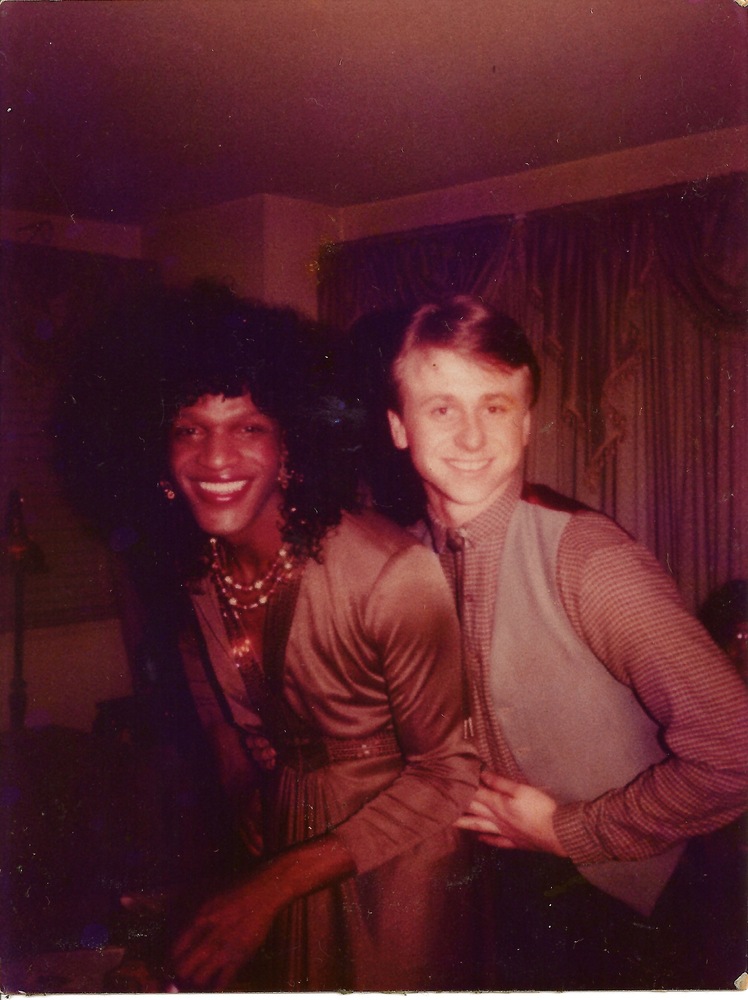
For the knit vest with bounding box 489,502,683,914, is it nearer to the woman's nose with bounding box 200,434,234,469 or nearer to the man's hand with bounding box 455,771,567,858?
the man's hand with bounding box 455,771,567,858

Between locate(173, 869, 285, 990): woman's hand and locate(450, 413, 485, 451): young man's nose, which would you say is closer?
locate(450, 413, 485, 451): young man's nose

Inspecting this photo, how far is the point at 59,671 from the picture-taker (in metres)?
1.66

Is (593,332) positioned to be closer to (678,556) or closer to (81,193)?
(678,556)

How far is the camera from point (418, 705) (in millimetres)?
1558

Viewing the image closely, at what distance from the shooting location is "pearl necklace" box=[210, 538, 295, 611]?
1604 mm

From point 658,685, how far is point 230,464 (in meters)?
0.89

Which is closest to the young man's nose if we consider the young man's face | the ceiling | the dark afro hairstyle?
the young man's face

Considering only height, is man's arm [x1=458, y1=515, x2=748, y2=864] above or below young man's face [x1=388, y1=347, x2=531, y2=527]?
below

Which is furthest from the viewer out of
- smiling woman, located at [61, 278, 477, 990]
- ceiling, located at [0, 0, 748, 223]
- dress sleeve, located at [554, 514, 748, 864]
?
smiling woman, located at [61, 278, 477, 990]

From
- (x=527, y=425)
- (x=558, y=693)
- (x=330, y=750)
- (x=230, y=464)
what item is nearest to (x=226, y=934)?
(x=330, y=750)

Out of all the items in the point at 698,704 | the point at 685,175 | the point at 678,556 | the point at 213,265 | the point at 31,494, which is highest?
the point at 685,175

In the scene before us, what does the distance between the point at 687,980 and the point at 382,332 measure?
52.9 inches

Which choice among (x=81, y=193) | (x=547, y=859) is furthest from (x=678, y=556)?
(x=81, y=193)

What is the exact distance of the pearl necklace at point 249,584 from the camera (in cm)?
160
